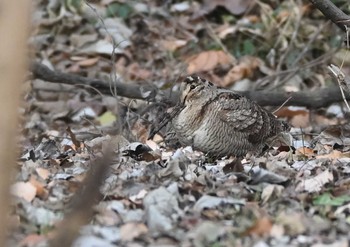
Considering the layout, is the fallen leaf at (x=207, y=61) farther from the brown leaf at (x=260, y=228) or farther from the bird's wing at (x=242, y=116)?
the brown leaf at (x=260, y=228)

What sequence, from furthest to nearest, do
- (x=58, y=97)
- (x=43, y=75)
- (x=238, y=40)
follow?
(x=238, y=40), (x=58, y=97), (x=43, y=75)

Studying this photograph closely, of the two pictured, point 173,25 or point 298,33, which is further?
point 173,25

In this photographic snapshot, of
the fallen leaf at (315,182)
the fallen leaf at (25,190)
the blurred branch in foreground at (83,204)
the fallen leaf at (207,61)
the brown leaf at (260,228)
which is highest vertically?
the blurred branch in foreground at (83,204)

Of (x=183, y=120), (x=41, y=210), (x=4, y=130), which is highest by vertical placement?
(x=4, y=130)

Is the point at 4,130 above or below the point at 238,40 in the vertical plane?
above

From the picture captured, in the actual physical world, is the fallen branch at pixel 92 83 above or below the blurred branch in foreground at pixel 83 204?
below

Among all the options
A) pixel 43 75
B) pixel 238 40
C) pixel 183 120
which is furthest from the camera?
pixel 238 40

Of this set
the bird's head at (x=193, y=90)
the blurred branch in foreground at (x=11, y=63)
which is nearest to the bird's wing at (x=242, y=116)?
the bird's head at (x=193, y=90)

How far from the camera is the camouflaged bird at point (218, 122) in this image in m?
6.84

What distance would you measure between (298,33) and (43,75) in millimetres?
3362

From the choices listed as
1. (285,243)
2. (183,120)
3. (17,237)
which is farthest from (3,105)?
(183,120)

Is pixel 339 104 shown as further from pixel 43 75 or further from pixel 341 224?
pixel 341 224

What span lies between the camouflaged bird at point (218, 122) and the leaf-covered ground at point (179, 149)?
0.47ft

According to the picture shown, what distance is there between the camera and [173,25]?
12.0 metres
